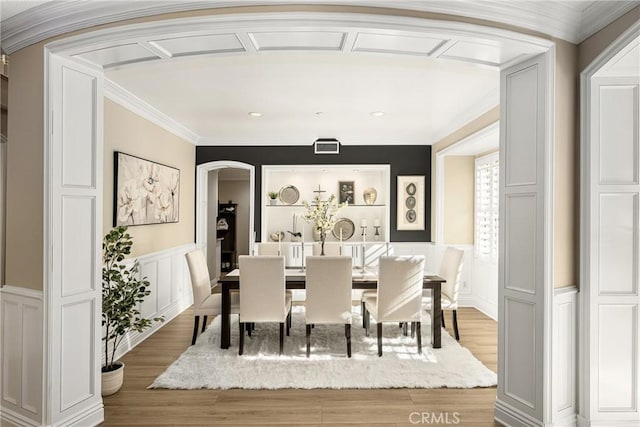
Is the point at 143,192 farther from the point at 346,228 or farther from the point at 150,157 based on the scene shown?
the point at 346,228

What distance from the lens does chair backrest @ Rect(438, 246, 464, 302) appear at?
4.53 meters

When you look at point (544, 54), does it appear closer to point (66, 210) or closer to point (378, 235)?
point (66, 210)

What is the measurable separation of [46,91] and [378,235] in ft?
17.0

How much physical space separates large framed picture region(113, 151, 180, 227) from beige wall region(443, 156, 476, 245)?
154 inches

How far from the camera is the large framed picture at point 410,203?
6.61 m

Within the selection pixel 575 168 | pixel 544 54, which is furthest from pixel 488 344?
pixel 544 54

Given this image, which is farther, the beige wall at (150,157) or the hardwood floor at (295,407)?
the beige wall at (150,157)

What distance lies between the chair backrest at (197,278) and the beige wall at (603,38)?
3.73 metres

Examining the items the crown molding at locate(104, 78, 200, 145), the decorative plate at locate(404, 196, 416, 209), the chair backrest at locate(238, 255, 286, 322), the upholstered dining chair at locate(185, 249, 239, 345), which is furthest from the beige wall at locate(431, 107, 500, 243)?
the crown molding at locate(104, 78, 200, 145)

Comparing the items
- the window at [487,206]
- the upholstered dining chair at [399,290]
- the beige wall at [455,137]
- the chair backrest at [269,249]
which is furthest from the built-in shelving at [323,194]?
the upholstered dining chair at [399,290]

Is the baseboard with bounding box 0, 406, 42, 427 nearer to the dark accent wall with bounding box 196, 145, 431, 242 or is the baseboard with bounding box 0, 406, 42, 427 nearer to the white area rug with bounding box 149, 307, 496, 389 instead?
the white area rug with bounding box 149, 307, 496, 389

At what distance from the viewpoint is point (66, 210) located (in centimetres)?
257

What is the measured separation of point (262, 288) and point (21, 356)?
6.21 ft

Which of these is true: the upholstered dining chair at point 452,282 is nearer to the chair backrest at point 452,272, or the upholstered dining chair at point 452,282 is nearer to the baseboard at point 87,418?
the chair backrest at point 452,272
